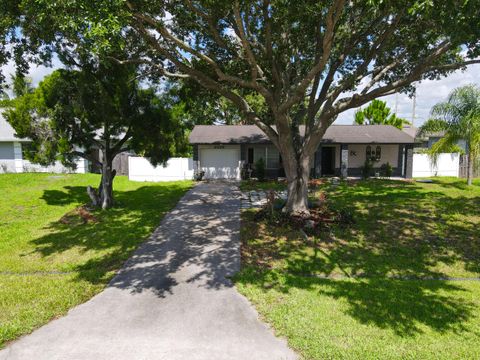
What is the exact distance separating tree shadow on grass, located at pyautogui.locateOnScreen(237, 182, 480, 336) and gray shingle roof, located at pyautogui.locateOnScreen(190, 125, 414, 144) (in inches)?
352

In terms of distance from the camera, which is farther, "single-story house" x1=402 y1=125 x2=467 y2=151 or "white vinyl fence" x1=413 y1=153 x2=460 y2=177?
"white vinyl fence" x1=413 y1=153 x2=460 y2=177

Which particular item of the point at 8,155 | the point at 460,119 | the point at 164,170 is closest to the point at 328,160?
the point at 460,119

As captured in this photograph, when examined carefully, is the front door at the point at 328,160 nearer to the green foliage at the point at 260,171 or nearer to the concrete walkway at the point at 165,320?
the green foliage at the point at 260,171

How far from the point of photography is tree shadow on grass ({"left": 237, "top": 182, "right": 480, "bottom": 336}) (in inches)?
210

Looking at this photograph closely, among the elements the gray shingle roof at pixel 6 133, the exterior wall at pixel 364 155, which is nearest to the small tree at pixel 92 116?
the gray shingle roof at pixel 6 133

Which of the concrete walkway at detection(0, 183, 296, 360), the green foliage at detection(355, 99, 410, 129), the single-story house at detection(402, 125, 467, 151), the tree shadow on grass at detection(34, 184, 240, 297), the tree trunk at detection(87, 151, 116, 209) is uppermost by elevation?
the green foliage at detection(355, 99, 410, 129)

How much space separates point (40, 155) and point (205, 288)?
875 cm

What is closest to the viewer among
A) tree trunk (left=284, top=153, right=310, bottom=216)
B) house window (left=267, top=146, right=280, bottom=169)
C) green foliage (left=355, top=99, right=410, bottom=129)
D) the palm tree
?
tree trunk (left=284, top=153, right=310, bottom=216)

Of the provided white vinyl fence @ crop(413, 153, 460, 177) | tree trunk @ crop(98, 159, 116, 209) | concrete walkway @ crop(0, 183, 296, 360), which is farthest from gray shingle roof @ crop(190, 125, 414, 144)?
concrete walkway @ crop(0, 183, 296, 360)

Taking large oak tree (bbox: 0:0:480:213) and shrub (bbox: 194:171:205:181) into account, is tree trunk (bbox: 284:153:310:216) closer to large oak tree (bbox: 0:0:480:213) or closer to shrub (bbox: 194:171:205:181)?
large oak tree (bbox: 0:0:480:213)

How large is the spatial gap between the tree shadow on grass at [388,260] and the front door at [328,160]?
1027cm

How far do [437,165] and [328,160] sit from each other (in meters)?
7.52

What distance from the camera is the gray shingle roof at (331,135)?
20717 mm

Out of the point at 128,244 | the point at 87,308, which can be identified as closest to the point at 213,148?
the point at 128,244
